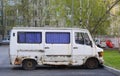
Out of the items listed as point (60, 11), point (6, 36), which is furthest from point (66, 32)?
point (6, 36)

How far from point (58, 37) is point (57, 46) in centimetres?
58

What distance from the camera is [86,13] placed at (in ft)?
163

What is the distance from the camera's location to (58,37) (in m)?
22.6

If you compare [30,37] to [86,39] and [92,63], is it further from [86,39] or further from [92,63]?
[92,63]

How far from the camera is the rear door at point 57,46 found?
877 inches

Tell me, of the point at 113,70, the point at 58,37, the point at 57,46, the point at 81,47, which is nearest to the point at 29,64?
the point at 57,46

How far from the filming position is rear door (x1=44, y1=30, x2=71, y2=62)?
22.3 m

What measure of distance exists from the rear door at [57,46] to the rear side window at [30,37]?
17.5 inches

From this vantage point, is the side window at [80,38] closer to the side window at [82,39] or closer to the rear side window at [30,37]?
the side window at [82,39]

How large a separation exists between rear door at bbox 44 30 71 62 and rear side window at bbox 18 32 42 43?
44 centimetres

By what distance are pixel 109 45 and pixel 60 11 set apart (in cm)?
1037

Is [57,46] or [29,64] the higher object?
[57,46]

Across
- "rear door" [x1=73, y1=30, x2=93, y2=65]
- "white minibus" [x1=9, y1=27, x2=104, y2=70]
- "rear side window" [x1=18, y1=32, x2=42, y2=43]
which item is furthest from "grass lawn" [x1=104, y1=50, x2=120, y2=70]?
"rear side window" [x1=18, y1=32, x2=42, y2=43]

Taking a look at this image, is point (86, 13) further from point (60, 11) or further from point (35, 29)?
point (35, 29)
